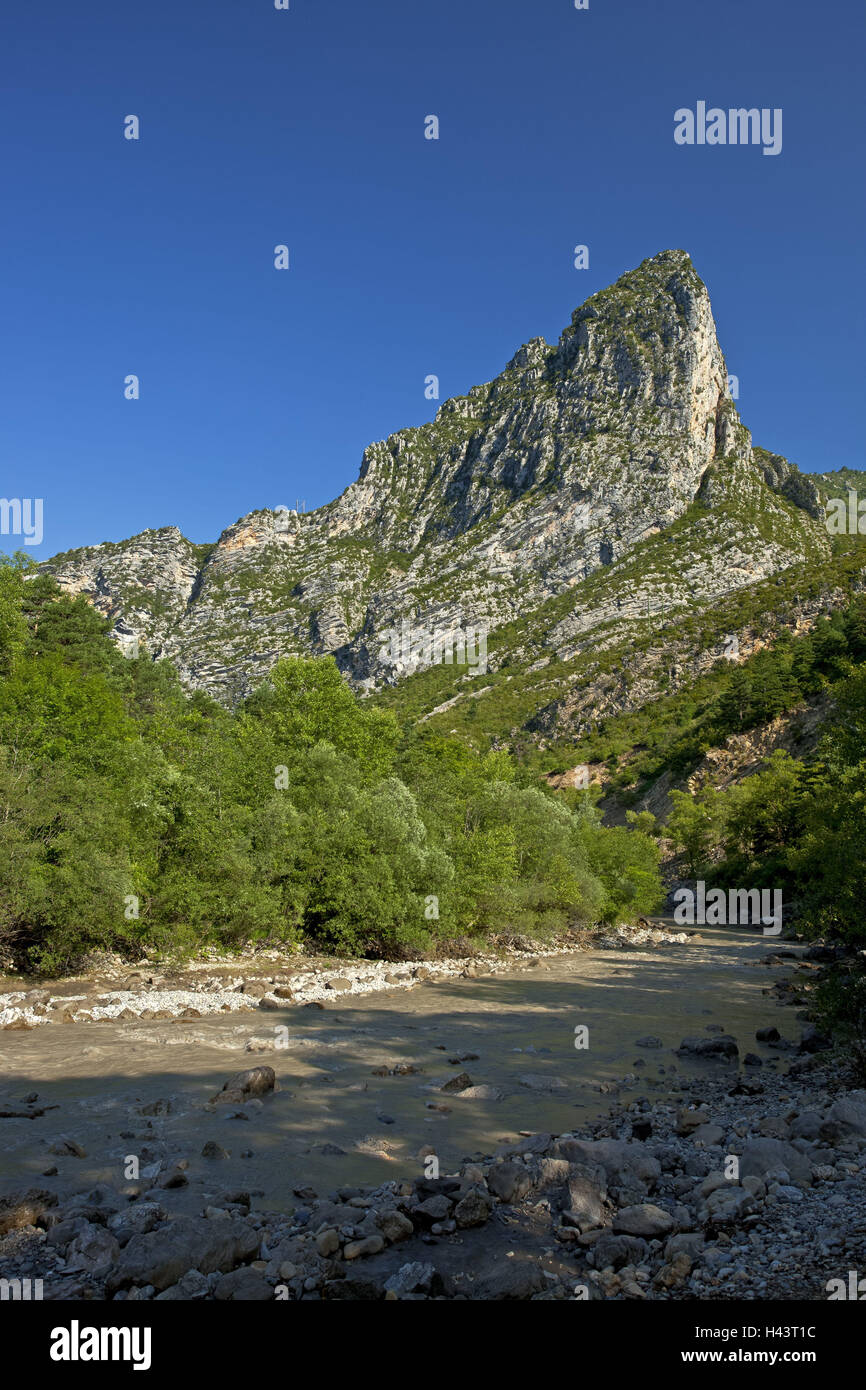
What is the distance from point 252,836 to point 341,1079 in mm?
14734

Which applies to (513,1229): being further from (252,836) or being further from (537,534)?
(537,534)

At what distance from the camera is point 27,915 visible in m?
20.4

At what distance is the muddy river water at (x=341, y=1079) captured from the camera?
958 cm

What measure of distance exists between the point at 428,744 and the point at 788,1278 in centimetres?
4736

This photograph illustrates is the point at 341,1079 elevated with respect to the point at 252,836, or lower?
lower

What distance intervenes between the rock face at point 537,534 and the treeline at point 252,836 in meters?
70.6

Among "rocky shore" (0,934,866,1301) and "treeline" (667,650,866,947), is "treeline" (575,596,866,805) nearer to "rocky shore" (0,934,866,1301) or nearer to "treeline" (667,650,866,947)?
"treeline" (667,650,866,947)

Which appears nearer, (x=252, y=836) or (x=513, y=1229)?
(x=513, y=1229)

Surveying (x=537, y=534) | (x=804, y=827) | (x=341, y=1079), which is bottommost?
(x=341, y=1079)

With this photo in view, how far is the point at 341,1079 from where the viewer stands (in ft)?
44.8

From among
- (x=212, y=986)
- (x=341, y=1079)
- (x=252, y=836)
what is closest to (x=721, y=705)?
(x=252, y=836)
